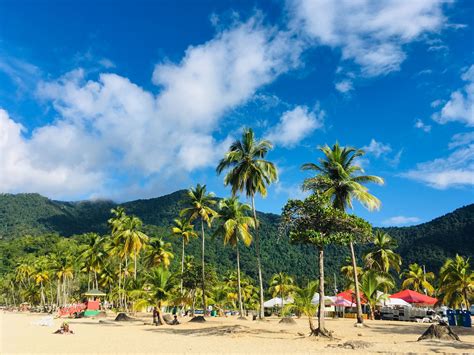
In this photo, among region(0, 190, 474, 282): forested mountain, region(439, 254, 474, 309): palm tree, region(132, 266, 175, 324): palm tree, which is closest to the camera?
region(132, 266, 175, 324): palm tree

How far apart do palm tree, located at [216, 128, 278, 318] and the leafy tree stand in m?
13.4

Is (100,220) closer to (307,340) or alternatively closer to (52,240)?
(52,240)

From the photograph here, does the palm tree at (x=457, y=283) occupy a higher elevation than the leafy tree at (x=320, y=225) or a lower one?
lower

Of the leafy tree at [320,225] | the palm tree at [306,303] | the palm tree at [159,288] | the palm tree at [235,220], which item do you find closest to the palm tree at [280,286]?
the palm tree at [235,220]

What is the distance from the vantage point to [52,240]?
415 ft

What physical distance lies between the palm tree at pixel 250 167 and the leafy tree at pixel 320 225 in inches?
526

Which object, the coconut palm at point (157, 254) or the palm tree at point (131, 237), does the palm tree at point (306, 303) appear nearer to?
the palm tree at point (131, 237)

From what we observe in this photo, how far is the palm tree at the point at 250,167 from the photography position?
34375 millimetres

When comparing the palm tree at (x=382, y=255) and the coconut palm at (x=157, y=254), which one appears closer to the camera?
the palm tree at (x=382, y=255)

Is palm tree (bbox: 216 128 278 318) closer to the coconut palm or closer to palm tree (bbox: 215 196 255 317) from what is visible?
palm tree (bbox: 215 196 255 317)

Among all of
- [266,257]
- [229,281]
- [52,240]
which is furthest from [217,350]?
[266,257]

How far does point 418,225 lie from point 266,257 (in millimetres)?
57603

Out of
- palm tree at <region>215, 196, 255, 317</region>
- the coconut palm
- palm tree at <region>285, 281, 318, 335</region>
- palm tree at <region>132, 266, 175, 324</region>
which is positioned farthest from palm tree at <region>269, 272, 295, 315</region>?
palm tree at <region>285, 281, 318, 335</region>

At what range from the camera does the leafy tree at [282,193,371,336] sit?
2005 cm
